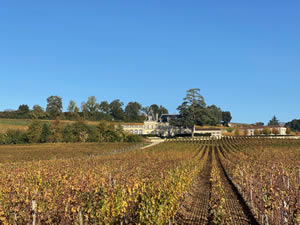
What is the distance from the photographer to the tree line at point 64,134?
71500 millimetres

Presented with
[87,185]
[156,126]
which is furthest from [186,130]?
[87,185]

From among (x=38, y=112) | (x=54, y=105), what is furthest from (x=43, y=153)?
(x=54, y=105)

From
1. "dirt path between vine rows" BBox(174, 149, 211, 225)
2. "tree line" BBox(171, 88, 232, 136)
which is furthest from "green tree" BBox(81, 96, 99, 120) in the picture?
"dirt path between vine rows" BBox(174, 149, 211, 225)

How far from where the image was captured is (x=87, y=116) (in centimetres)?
14000

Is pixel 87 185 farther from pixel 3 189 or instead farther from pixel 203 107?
pixel 203 107

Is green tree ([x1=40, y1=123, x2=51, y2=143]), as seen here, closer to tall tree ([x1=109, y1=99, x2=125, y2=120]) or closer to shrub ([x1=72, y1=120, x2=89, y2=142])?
shrub ([x1=72, y1=120, x2=89, y2=142])

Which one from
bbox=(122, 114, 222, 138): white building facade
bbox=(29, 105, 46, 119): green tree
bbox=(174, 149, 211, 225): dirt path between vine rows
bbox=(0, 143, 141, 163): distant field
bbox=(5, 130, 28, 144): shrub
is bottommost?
bbox=(0, 143, 141, 163): distant field

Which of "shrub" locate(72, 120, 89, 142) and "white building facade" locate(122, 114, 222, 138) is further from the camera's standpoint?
"white building facade" locate(122, 114, 222, 138)

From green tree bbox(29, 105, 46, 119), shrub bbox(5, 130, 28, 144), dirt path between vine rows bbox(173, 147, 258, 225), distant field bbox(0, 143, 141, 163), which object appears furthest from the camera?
green tree bbox(29, 105, 46, 119)

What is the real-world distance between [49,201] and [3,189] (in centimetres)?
393

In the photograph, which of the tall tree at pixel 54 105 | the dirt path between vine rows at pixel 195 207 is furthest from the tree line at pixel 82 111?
the dirt path between vine rows at pixel 195 207

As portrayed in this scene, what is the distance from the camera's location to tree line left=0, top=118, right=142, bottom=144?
2815 inches

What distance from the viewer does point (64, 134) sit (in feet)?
253

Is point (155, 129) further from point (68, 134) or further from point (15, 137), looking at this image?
point (15, 137)
